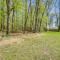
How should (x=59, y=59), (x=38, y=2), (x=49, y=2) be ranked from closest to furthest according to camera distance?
(x=59, y=59)
(x=38, y=2)
(x=49, y=2)

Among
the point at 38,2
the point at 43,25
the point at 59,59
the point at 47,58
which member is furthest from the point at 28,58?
the point at 43,25

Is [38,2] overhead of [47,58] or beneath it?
overhead

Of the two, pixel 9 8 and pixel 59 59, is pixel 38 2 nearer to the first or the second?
pixel 9 8

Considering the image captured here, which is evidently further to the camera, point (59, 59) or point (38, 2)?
point (38, 2)

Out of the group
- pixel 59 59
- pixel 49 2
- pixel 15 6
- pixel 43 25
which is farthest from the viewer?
pixel 43 25

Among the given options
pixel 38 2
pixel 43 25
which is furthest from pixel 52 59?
pixel 43 25

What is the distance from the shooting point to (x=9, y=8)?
2141 cm

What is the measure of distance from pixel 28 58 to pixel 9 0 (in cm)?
1306

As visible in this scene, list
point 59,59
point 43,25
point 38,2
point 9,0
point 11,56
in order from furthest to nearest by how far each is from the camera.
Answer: point 43,25, point 38,2, point 9,0, point 11,56, point 59,59

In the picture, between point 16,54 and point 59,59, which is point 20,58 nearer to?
point 16,54

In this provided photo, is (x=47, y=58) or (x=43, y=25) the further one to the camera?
(x=43, y=25)

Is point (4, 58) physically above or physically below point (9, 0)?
below

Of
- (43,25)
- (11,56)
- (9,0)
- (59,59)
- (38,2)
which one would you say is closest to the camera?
(59,59)

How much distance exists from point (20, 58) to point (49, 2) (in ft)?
102
